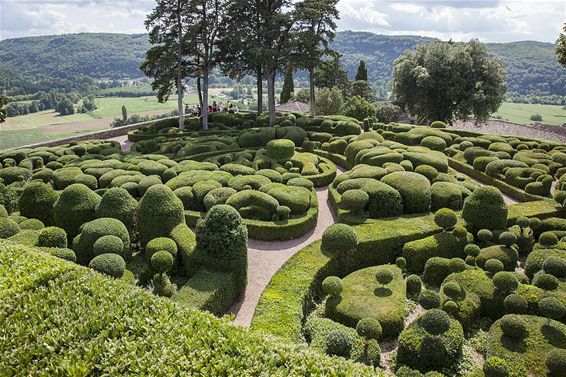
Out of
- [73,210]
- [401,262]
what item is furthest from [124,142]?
[401,262]

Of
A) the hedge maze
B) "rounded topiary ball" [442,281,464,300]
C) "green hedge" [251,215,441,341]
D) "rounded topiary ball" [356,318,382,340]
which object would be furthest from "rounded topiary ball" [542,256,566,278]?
"rounded topiary ball" [356,318,382,340]

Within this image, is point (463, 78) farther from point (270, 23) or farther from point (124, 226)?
point (124, 226)

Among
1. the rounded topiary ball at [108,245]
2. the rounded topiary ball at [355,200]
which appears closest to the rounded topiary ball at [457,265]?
the rounded topiary ball at [355,200]

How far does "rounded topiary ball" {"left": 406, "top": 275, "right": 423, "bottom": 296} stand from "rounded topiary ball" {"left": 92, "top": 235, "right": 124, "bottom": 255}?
34.5 ft

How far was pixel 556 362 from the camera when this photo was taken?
10266mm

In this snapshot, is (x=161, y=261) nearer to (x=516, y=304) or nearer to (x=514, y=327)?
(x=514, y=327)

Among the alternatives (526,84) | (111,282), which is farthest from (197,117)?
(526,84)

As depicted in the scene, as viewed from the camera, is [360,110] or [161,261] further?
[360,110]

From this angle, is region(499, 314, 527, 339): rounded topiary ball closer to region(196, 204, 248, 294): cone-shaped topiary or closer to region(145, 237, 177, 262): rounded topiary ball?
region(196, 204, 248, 294): cone-shaped topiary

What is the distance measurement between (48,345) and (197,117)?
128ft

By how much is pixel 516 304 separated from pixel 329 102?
4174 centimetres

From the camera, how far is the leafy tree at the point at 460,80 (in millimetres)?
42156

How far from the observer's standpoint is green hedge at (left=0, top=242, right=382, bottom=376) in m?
6.92

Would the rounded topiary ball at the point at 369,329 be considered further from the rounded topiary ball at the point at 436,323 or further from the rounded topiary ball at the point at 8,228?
the rounded topiary ball at the point at 8,228
